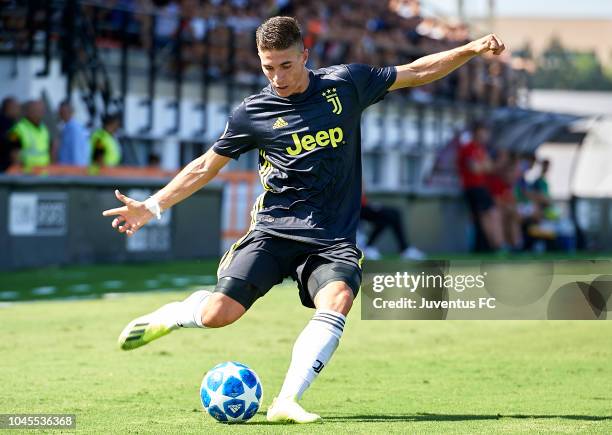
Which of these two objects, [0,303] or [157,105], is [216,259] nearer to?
[157,105]

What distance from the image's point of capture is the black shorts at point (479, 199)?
25.3m

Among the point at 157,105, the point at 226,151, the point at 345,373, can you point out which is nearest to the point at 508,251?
the point at 157,105

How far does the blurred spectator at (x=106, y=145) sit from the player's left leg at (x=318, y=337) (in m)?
12.5

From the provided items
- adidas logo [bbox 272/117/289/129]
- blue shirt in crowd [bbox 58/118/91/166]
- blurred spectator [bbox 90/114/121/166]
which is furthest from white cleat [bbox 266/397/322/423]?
blurred spectator [bbox 90/114/121/166]

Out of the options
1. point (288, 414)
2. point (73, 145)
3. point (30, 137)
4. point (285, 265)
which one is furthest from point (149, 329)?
point (73, 145)

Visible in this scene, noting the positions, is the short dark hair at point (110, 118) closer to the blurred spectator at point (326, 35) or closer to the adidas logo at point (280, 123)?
the blurred spectator at point (326, 35)

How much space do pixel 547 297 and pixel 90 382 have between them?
616 centimetres

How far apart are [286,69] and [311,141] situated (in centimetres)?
43

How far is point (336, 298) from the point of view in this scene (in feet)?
22.0

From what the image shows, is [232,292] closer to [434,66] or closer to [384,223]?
[434,66]

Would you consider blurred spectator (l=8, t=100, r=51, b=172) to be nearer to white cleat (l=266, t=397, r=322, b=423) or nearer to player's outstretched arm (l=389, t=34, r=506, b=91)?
player's outstretched arm (l=389, t=34, r=506, b=91)

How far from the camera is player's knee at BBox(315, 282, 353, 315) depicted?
6.66 metres

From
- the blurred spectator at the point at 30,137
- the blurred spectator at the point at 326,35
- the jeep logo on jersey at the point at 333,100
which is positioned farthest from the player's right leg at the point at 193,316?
the blurred spectator at the point at 326,35

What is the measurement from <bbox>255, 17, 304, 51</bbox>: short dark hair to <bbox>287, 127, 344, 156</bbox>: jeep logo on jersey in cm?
53
